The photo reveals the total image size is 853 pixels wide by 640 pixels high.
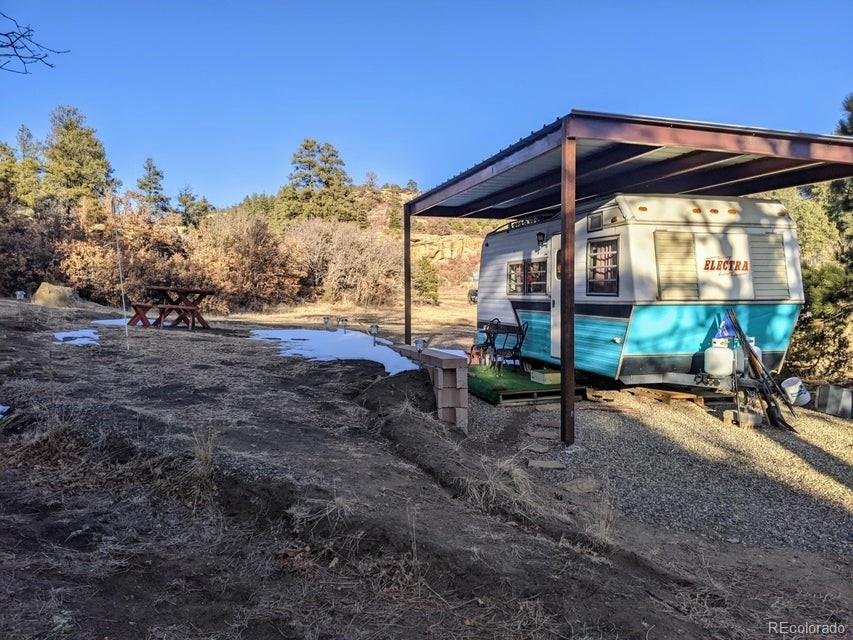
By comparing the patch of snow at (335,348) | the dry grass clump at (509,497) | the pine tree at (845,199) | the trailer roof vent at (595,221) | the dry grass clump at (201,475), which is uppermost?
the pine tree at (845,199)

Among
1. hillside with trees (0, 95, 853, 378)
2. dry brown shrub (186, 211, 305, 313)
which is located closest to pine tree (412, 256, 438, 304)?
hillside with trees (0, 95, 853, 378)

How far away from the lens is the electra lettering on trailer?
23.6 feet

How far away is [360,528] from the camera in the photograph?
9.68ft

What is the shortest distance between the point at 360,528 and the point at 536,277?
6.66 metres

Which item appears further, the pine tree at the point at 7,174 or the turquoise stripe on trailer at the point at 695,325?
the pine tree at the point at 7,174

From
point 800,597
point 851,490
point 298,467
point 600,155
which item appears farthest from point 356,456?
point 600,155

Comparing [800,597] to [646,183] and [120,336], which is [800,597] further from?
[120,336]

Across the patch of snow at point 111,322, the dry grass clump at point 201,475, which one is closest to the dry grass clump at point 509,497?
the dry grass clump at point 201,475

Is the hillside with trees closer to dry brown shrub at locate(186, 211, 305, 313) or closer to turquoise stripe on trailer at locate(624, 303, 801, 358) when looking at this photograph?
dry brown shrub at locate(186, 211, 305, 313)

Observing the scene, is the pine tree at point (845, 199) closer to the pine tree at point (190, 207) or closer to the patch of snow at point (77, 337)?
the patch of snow at point (77, 337)

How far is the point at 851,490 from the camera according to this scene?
185 inches

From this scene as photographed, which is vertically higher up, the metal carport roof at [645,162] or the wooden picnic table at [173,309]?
the metal carport roof at [645,162]
